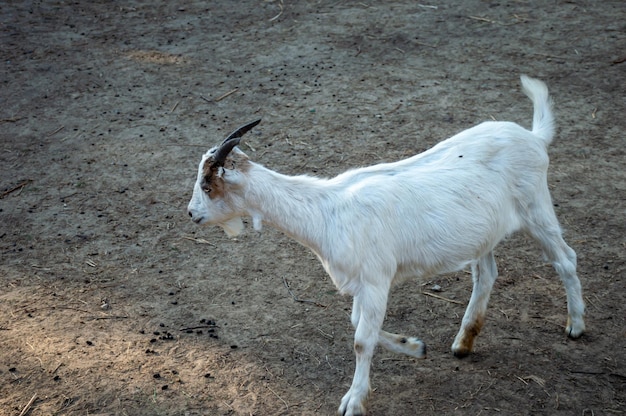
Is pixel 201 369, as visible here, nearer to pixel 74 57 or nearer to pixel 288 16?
pixel 74 57

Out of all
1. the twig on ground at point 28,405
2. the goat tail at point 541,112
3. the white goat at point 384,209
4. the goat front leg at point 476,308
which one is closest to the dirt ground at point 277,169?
the twig on ground at point 28,405

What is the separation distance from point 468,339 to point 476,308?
0.20 meters

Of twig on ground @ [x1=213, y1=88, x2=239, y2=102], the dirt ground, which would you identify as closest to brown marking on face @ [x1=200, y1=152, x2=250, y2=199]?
the dirt ground

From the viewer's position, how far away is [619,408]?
13.0 ft

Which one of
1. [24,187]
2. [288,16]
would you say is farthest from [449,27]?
[24,187]

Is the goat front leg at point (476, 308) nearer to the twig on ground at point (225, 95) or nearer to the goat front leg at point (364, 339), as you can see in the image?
the goat front leg at point (364, 339)

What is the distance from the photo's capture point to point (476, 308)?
4.50 m

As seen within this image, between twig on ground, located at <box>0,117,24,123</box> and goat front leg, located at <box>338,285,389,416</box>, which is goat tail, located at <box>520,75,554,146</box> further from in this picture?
twig on ground, located at <box>0,117,24,123</box>

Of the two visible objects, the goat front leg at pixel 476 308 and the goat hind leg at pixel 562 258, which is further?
the goat front leg at pixel 476 308

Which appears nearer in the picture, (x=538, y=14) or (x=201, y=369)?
(x=201, y=369)

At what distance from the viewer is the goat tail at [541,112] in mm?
4586

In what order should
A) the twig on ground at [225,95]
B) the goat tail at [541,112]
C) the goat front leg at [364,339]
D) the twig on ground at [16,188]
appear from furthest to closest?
the twig on ground at [225,95], the twig on ground at [16,188], the goat tail at [541,112], the goat front leg at [364,339]

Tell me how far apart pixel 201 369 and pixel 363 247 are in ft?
4.40

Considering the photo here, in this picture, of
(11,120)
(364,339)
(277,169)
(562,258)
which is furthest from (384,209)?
(11,120)
